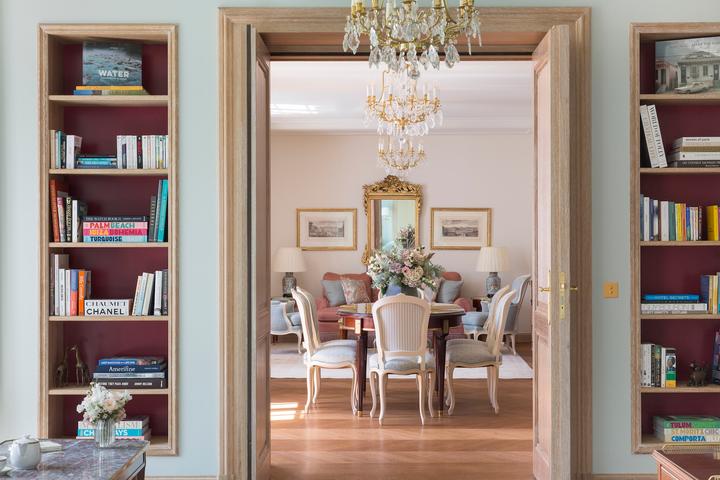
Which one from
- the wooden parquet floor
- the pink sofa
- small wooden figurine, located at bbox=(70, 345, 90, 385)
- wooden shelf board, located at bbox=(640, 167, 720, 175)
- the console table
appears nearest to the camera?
the console table

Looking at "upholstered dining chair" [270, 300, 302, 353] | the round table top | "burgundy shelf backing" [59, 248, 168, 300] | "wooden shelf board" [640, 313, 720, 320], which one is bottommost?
"upholstered dining chair" [270, 300, 302, 353]

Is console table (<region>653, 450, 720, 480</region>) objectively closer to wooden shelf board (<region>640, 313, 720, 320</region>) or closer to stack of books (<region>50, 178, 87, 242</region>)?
wooden shelf board (<region>640, 313, 720, 320</region>)

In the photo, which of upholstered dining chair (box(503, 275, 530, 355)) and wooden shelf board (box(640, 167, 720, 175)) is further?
upholstered dining chair (box(503, 275, 530, 355))

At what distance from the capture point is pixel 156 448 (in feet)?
13.4

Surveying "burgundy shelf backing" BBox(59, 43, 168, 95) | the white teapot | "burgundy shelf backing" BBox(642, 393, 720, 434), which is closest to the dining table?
"burgundy shelf backing" BBox(642, 393, 720, 434)

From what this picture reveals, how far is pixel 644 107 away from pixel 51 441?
3.50 metres

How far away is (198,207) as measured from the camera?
161 inches

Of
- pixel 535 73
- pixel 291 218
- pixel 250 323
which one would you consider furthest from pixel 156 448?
pixel 291 218

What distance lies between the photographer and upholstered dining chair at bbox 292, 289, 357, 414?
20.6 feet

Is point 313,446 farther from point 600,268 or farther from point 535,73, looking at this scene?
point 535,73

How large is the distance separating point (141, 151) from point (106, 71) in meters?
0.50

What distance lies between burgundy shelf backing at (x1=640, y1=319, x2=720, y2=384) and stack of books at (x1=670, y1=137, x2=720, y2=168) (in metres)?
0.94

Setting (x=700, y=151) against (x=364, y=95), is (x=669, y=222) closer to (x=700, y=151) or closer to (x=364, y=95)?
(x=700, y=151)

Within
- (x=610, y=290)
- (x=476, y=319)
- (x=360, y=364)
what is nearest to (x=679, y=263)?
(x=610, y=290)
